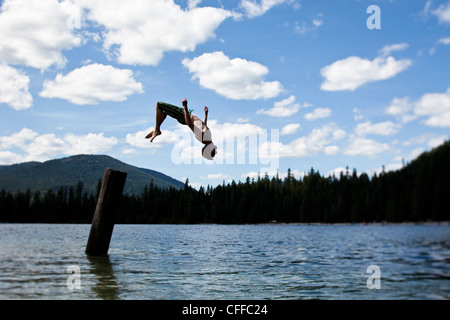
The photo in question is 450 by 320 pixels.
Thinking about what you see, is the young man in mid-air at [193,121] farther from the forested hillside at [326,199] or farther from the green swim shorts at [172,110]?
the forested hillside at [326,199]

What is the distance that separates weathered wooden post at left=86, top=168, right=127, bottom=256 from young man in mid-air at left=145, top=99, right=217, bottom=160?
890 centimetres

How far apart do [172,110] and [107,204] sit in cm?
973

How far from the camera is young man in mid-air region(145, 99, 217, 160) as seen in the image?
7.24 m

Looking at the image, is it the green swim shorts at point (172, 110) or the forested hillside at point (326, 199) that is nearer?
the green swim shorts at point (172, 110)

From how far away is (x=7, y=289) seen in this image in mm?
11250

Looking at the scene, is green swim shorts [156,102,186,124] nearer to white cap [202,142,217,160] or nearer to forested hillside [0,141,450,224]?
white cap [202,142,217,160]

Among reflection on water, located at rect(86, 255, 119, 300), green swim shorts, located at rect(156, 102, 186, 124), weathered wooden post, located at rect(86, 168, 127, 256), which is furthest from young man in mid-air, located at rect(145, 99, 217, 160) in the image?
weathered wooden post, located at rect(86, 168, 127, 256)

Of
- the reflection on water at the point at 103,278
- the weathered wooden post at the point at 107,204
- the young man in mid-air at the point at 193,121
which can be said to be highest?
the young man in mid-air at the point at 193,121

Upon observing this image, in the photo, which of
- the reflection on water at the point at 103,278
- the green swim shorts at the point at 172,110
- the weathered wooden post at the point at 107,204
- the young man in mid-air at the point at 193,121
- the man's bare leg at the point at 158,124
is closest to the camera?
the young man in mid-air at the point at 193,121

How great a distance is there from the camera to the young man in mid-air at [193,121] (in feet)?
23.7

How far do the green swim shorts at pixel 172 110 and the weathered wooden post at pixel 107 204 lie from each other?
8.91m

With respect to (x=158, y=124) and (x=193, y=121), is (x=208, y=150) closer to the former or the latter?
(x=193, y=121)

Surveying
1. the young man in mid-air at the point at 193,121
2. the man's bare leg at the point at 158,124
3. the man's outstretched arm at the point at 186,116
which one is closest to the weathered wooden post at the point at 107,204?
Answer: the man's bare leg at the point at 158,124

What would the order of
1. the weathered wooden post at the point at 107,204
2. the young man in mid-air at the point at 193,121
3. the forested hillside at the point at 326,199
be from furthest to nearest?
the weathered wooden post at the point at 107,204, the forested hillside at the point at 326,199, the young man in mid-air at the point at 193,121
